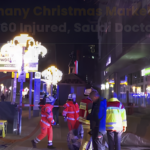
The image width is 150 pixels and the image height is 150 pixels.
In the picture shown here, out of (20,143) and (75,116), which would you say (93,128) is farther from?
(20,143)

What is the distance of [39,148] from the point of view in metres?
6.27

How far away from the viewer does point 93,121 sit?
4.39 m

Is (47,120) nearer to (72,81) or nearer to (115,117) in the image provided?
(115,117)

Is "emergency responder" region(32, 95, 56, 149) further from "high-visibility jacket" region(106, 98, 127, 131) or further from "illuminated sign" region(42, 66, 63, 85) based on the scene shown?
"illuminated sign" region(42, 66, 63, 85)

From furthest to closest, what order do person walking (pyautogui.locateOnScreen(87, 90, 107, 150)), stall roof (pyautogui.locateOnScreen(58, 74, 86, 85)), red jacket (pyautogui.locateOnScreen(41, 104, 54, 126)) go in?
1. stall roof (pyautogui.locateOnScreen(58, 74, 86, 85))
2. red jacket (pyautogui.locateOnScreen(41, 104, 54, 126))
3. person walking (pyautogui.locateOnScreen(87, 90, 107, 150))

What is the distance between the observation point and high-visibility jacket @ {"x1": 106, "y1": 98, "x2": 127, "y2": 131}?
496 cm

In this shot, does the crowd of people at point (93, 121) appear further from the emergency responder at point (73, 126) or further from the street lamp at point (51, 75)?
the street lamp at point (51, 75)

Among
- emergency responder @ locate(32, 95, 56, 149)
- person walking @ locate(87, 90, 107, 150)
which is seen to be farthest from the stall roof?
person walking @ locate(87, 90, 107, 150)

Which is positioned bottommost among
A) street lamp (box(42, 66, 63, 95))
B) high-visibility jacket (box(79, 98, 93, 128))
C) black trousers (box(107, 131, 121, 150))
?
black trousers (box(107, 131, 121, 150))

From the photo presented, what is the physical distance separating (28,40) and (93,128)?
650 centimetres

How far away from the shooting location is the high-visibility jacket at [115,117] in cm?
496

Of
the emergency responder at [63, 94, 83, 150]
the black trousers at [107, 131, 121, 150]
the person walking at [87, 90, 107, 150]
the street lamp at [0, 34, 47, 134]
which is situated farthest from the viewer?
the street lamp at [0, 34, 47, 134]

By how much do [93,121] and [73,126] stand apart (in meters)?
Answer: 1.53

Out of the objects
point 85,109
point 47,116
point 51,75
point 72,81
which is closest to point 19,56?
point 47,116
